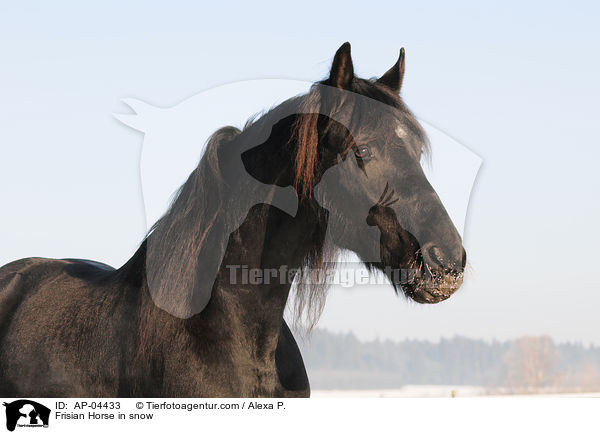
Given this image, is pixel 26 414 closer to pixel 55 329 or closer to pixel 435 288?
pixel 55 329

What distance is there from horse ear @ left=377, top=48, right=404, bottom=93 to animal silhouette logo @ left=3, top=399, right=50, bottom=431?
11.0ft

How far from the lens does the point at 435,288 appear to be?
3.93 m

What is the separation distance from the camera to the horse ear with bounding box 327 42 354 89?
170 inches

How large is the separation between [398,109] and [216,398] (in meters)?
2.20

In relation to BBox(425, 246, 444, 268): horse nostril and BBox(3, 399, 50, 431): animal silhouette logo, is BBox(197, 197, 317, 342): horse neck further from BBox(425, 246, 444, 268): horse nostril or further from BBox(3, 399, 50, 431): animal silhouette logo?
BBox(3, 399, 50, 431): animal silhouette logo

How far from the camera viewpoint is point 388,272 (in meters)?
4.23

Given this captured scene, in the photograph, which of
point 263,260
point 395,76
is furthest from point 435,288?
point 395,76

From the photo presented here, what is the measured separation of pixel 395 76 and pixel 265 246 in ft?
5.43

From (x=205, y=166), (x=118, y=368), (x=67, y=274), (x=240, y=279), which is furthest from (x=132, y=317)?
(x=67, y=274)

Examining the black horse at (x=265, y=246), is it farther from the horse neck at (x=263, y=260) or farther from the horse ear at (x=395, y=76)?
the horse ear at (x=395, y=76)

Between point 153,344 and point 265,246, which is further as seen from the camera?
point 265,246

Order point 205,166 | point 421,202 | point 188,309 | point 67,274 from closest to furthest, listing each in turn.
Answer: point 421,202
point 188,309
point 205,166
point 67,274

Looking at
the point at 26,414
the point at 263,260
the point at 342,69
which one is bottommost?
the point at 26,414

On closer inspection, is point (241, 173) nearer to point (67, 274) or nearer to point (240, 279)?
point (240, 279)
